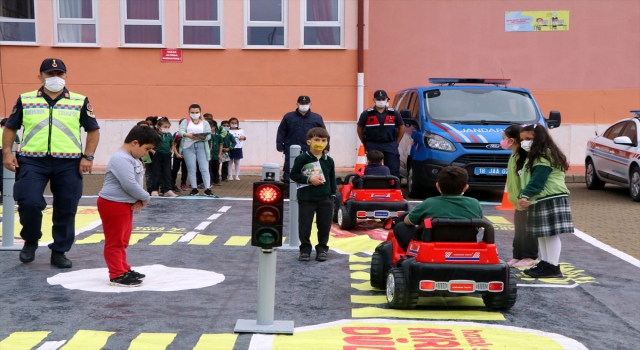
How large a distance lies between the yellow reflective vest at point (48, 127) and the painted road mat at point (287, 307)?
1.13 m

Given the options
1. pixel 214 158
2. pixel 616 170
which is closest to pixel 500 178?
pixel 616 170

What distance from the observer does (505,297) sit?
6867 mm

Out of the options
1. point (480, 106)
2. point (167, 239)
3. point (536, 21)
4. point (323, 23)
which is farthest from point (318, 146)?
point (536, 21)

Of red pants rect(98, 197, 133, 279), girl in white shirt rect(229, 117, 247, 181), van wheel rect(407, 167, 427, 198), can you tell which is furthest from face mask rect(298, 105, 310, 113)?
red pants rect(98, 197, 133, 279)

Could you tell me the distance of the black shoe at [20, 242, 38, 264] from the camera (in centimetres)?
870

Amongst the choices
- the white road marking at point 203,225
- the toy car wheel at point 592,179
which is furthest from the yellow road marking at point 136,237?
the toy car wheel at point 592,179

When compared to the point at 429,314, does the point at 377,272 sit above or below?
above

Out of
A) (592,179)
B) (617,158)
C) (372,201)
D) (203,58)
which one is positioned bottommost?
(592,179)

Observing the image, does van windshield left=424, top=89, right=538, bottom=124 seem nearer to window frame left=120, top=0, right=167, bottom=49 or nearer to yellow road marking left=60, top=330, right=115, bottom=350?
window frame left=120, top=0, right=167, bottom=49

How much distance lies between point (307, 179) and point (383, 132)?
4.83 m

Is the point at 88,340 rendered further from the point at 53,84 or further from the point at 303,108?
the point at 303,108

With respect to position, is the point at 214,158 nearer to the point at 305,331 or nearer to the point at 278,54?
the point at 278,54

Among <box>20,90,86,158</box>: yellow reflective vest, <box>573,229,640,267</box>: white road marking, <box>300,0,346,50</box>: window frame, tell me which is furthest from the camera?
<box>300,0,346,50</box>: window frame

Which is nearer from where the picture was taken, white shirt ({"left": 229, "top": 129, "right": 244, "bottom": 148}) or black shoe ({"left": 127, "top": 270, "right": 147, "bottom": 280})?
black shoe ({"left": 127, "top": 270, "right": 147, "bottom": 280})
